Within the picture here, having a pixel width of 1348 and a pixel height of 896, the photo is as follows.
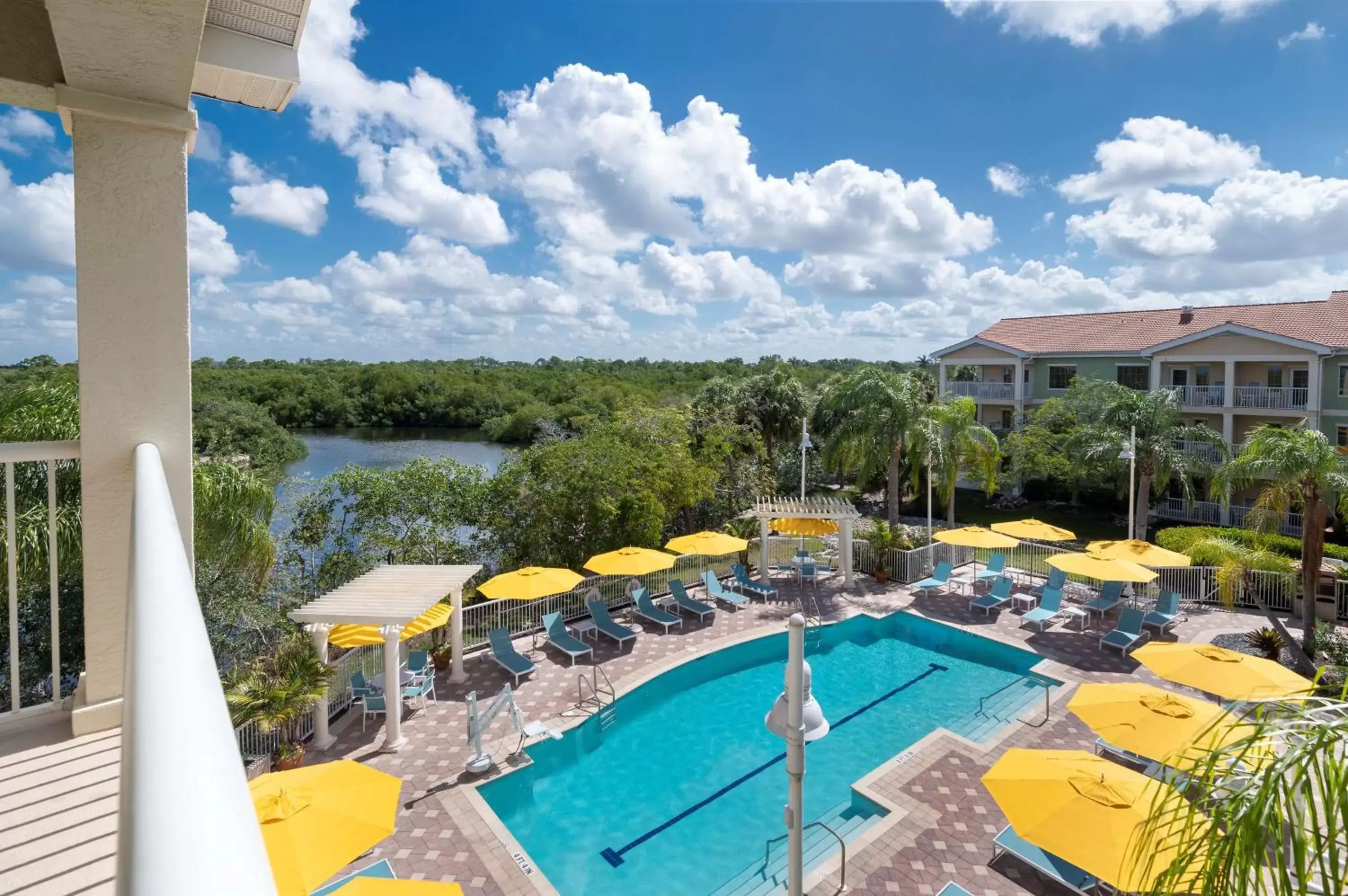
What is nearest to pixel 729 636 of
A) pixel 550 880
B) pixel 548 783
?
pixel 548 783

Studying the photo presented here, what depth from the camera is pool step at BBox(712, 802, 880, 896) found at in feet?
26.6

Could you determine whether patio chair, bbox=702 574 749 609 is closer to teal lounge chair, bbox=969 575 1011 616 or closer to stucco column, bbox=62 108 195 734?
teal lounge chair, bbox=969 575 1011 616

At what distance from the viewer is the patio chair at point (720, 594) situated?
1731 centimetres

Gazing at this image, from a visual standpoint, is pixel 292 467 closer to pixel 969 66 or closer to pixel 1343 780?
pixel 969 66

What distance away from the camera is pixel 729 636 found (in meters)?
15.4

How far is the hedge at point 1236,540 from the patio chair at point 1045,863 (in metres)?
12.8

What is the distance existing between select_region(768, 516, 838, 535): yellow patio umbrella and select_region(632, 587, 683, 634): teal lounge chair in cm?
407

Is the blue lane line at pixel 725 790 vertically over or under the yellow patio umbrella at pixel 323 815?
under

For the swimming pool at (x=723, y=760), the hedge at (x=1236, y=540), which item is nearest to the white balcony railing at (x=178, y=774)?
the swimming pool at (x=723, y=760)

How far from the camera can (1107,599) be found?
52.4 feet

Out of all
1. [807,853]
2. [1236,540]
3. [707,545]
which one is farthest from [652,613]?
[1236,540]

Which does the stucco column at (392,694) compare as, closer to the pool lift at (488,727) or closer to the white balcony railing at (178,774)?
the pool lift at (488,727)

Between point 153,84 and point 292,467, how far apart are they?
42.5 metres

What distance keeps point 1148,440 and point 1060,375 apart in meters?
11.8
